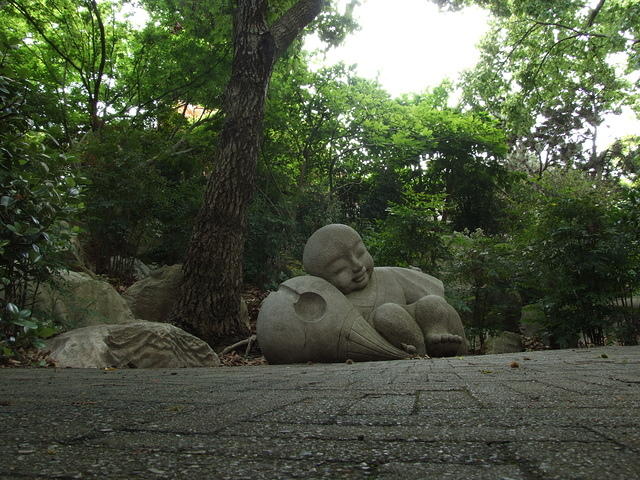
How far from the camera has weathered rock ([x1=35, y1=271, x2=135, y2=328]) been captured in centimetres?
600

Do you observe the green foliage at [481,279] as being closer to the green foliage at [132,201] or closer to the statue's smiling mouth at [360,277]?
the statue's smiling mouth at [360,277]

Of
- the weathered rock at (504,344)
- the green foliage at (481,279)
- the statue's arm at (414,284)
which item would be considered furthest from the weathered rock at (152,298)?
the weathered rock at (504,344)

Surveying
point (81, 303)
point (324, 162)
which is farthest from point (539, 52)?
point (81, 303)

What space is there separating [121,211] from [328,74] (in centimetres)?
906

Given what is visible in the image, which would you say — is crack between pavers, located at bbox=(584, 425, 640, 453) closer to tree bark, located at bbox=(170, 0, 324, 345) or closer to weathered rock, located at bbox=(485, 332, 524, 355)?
tree bark, located at bbox=(170, 0, 324, 345)

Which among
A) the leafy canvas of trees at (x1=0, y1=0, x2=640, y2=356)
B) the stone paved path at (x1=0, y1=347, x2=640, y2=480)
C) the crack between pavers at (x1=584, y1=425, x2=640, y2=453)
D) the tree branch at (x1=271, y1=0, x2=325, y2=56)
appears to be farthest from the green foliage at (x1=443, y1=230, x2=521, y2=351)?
the crack between pavers at (x1=584, y1=425, x2=640, y2=453)

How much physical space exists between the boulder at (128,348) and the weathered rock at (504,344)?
5.51 meters

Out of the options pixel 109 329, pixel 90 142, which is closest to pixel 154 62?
pixel 90 142

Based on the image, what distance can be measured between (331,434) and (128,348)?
482 centimetres

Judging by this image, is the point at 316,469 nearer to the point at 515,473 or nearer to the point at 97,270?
the point at 515,473

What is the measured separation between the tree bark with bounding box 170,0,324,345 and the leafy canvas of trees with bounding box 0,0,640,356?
589mm

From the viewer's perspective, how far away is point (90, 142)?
10.1 m

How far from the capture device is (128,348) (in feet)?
17.8

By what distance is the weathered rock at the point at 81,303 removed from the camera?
6.00m
